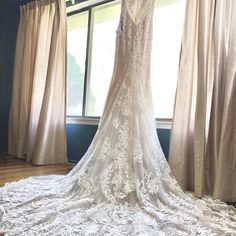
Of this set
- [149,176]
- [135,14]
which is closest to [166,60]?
[135,14]

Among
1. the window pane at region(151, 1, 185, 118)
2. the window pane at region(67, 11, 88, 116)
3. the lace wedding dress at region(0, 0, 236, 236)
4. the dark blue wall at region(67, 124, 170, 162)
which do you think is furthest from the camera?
the window pane at region(67, 11, 88, 116)

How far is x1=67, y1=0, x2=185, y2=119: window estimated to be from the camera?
2828 millimetres

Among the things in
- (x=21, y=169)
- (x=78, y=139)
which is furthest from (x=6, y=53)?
(x=21, y=169)

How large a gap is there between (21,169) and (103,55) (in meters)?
1.66

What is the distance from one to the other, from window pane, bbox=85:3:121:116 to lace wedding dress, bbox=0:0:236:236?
48.1 inches

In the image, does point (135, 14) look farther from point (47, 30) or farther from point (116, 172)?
point (47, 30)

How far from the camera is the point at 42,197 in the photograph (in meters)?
1.87

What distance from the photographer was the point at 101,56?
3.53 m

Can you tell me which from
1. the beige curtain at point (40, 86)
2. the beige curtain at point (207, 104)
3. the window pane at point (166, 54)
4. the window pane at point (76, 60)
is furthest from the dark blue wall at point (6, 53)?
the beige curtain at point (207, 104)

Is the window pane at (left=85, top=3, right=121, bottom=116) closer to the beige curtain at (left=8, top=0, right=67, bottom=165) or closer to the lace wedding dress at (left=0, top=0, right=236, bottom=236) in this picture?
the beige curtain at (left=8, top=0, right=67, bottom=165)

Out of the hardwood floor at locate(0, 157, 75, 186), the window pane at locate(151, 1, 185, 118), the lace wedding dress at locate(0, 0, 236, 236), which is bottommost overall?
the hardwood floor at locate(0, 157, 75, 186)

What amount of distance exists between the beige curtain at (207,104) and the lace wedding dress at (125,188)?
229 mm

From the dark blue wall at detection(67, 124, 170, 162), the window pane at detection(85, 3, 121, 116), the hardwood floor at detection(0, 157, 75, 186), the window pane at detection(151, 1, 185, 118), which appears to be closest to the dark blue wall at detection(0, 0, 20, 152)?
the hardwood floor at detection(0, 157, 75, 186)

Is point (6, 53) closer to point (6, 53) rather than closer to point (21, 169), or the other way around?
point (6, 53)
